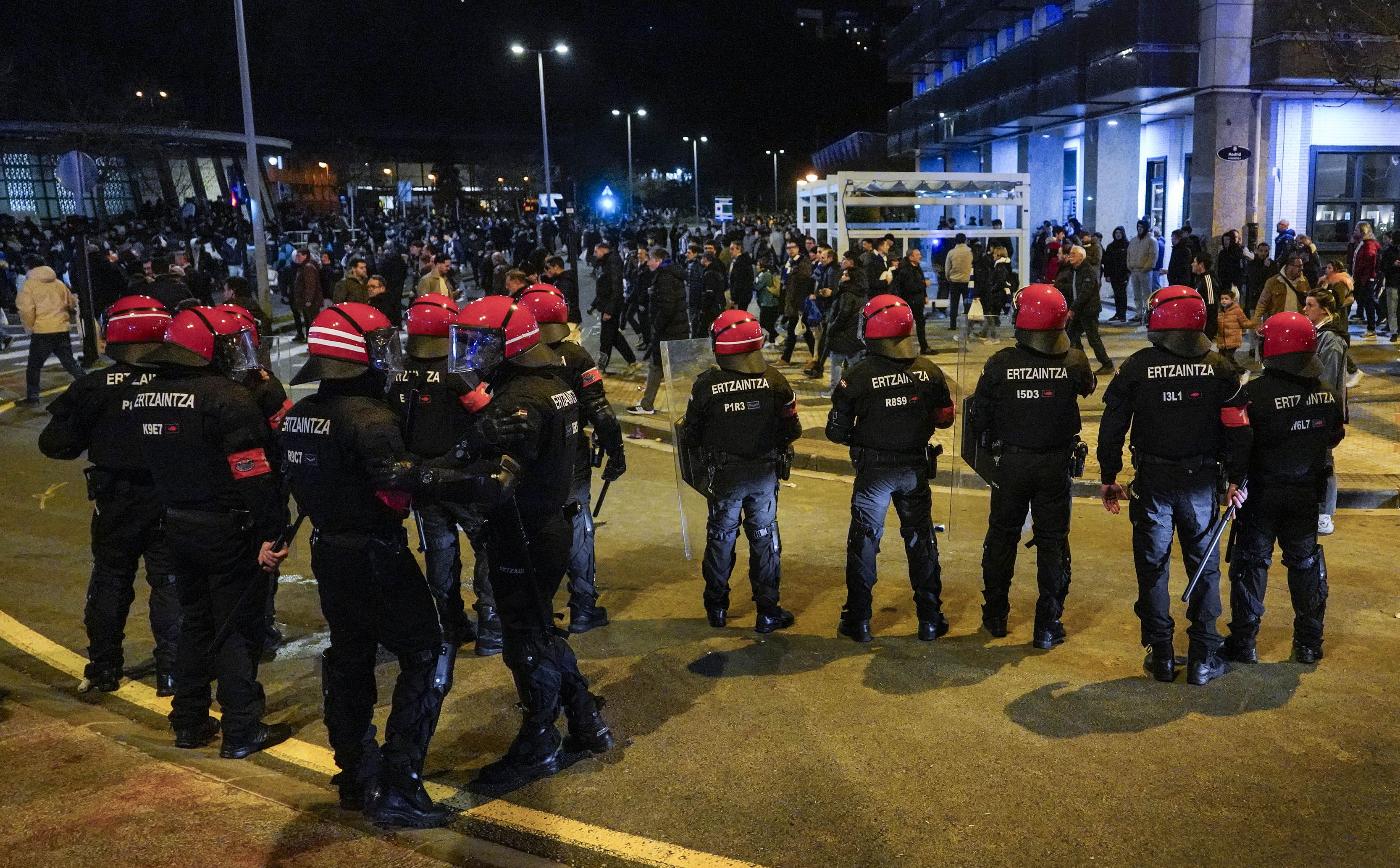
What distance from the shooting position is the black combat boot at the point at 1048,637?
19.3 ft

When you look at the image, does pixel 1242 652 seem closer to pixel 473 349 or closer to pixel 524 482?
pixel 524 482

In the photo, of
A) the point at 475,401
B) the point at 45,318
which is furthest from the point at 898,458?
the point at 45,318

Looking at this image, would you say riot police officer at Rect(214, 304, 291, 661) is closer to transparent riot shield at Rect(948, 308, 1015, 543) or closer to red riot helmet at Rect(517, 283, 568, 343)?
red riot helmet at Rect(517, 283, 568, 343)

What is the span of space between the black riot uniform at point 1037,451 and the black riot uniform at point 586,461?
1983mm

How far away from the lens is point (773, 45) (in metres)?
97.3

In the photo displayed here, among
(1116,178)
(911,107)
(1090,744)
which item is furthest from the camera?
(911,107)

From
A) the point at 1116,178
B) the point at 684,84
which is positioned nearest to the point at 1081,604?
the point at 1116,178

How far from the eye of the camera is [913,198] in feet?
57.0

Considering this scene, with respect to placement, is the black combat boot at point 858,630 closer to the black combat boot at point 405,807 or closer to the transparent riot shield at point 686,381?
the transparent riot shield at point 686,381

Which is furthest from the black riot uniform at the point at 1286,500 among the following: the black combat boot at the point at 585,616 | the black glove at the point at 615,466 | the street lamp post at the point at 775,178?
the street lamp post at the point at 775,178

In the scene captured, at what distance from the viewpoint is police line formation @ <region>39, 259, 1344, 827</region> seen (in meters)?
4.18

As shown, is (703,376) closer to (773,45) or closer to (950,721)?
(950,721)

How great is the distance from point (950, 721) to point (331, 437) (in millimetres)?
2919

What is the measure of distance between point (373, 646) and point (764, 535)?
8.30 feet
